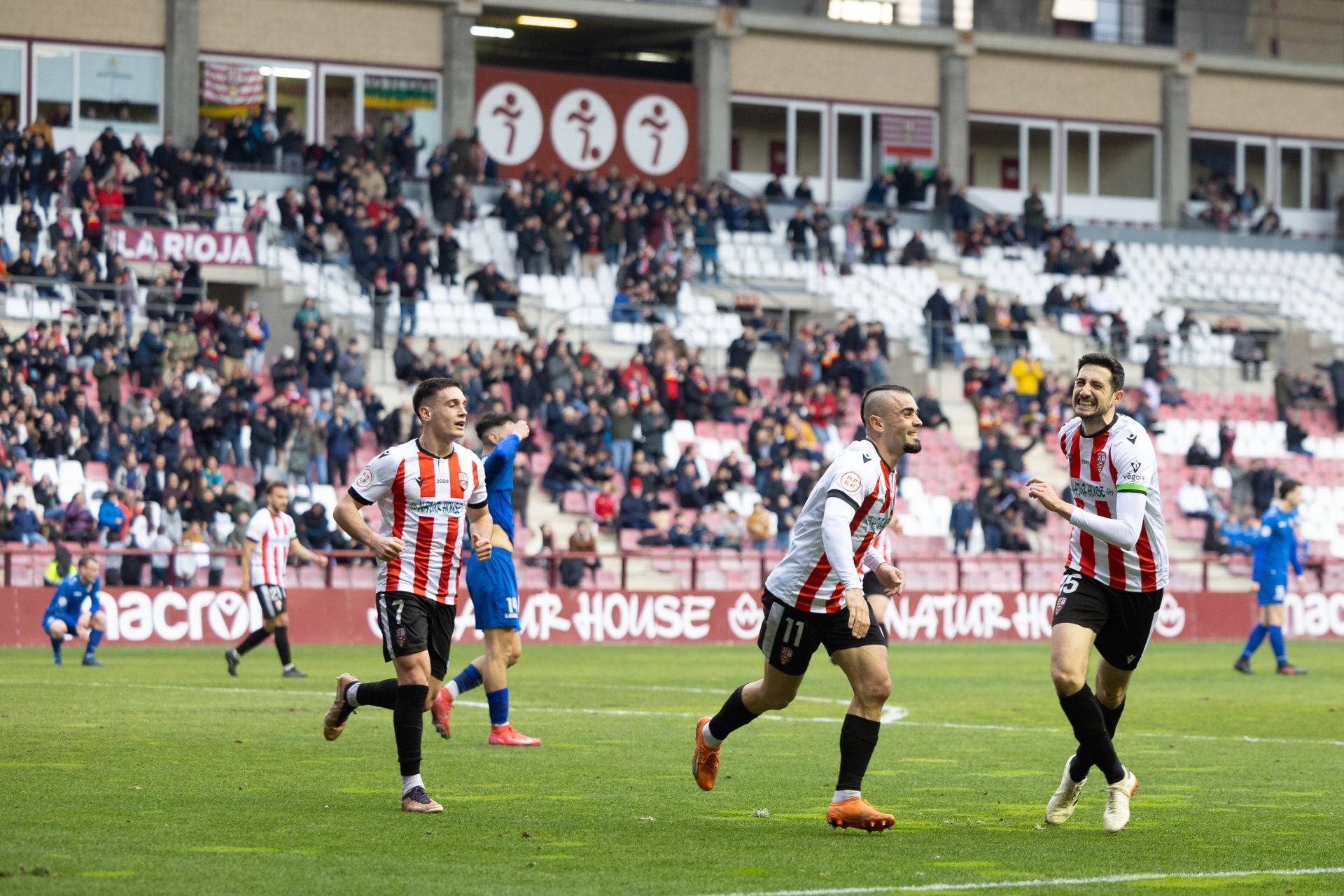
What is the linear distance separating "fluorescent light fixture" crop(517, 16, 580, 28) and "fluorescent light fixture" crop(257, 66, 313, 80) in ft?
16.4

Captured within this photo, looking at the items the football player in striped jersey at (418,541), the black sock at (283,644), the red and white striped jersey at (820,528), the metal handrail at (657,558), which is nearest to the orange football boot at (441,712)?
the football player in striped jersey at (418,541)

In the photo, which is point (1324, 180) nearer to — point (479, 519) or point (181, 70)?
point (181, 70)

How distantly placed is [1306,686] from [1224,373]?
23710 millimetres

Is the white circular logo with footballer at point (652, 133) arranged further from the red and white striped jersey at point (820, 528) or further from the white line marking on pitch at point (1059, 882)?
the white line marking on pitch at point (1059, 882)

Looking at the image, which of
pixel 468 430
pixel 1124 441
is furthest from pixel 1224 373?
pixel 1124 441

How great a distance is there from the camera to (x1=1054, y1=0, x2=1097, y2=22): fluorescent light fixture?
52.2 metres

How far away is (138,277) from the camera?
35.3 metres

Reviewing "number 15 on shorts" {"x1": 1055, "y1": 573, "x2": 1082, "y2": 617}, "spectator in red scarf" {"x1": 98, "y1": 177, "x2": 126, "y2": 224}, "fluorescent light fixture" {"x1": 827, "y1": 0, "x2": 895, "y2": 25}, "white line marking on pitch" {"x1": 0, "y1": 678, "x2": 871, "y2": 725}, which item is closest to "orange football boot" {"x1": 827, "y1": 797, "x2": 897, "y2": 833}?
"number 15 on shorts" {"x1": 1055, "y1": 573, "x2": 1082, "y2": 617}

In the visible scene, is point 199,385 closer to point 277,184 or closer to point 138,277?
point 138,277

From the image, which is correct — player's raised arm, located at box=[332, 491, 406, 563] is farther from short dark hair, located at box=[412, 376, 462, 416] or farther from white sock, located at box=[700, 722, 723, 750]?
white sock, located at box=[700, 722, 723, 750]

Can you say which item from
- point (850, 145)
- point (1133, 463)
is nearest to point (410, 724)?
point (1133, 463)

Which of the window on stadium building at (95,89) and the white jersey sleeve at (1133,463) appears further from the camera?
the window on stadium building at (95,89)

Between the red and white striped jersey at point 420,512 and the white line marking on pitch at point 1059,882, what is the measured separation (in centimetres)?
309

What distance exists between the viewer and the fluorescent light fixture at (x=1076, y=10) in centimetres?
5222
